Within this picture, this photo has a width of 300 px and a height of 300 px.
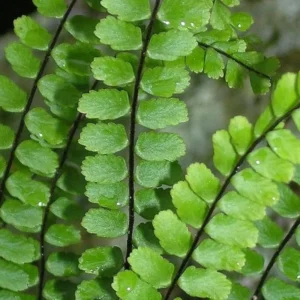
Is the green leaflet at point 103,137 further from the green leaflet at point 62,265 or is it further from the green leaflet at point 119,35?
the green leaflet at point 62,265

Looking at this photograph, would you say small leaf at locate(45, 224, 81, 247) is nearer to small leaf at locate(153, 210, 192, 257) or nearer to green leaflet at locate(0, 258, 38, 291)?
green leaflet at locate(0, 258, 38, 291)

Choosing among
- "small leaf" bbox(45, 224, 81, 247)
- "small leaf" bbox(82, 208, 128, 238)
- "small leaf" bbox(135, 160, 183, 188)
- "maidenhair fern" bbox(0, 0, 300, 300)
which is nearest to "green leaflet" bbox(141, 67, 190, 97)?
"maidenhair fern" bbox(0, 0, 300, 300)

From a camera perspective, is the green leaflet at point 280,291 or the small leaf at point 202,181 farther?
the green leaflet at point 280,291

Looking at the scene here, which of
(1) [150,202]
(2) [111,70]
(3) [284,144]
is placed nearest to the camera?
(3) [284,144]

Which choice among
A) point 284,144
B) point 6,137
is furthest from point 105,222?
point 284,144

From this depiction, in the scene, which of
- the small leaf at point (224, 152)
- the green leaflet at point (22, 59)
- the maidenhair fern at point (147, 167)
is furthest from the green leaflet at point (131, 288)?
the green leaflet at point (22, 59)

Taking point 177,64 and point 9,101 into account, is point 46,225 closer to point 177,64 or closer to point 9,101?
point 9,101

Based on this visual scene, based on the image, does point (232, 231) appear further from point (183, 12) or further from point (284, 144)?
A: point (183, 12)
